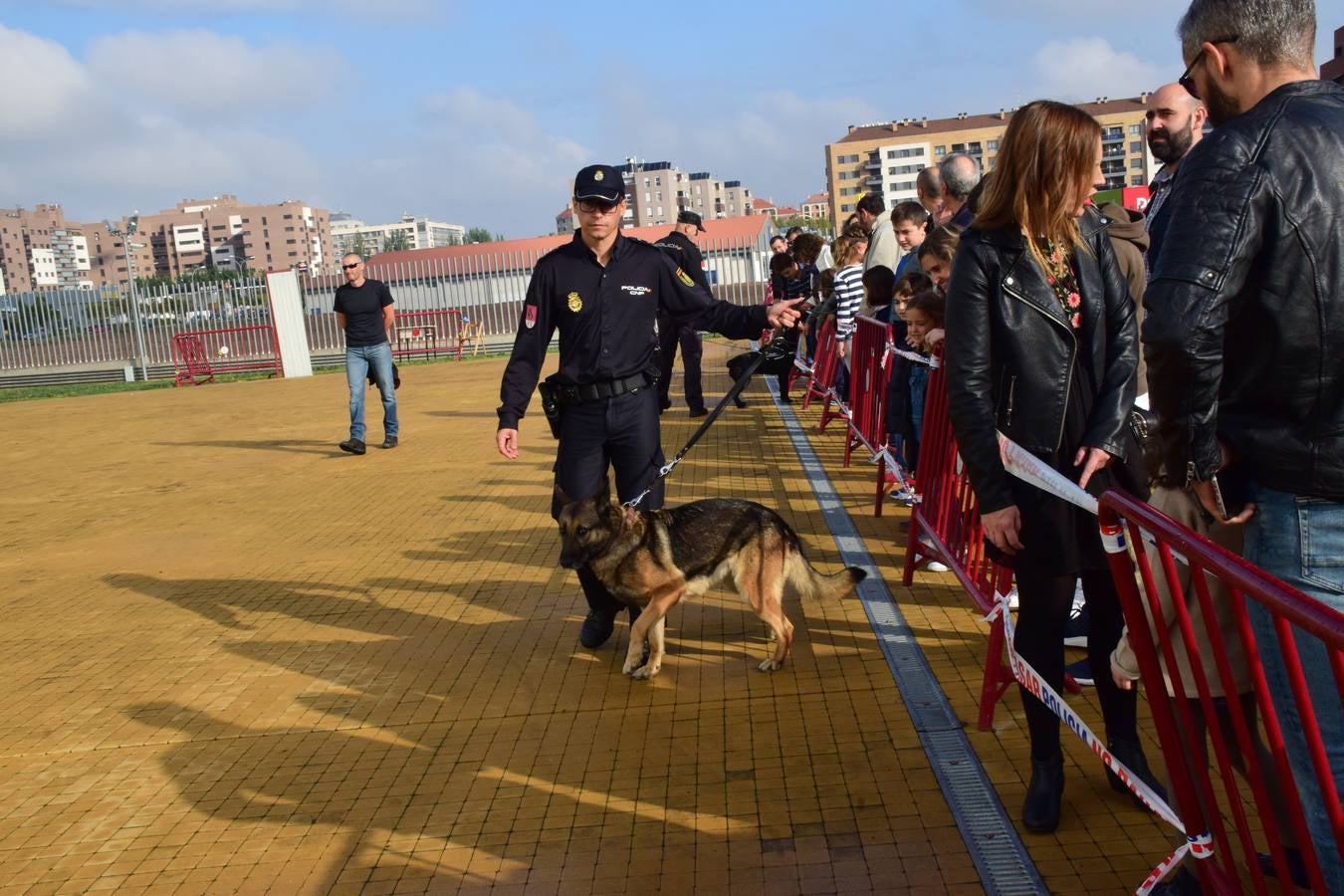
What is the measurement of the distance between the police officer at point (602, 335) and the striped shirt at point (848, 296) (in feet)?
14.1

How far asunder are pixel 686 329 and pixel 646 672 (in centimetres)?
770

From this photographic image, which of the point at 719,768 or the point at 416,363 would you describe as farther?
the point at 416,363

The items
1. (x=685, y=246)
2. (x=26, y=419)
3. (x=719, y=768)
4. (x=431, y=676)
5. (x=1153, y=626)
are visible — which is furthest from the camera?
(x=26, y=419)

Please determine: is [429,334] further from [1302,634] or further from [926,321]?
[1302,634]

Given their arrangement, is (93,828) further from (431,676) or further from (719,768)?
(719,768)

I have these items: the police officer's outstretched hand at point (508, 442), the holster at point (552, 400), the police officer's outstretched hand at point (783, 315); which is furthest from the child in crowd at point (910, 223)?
the police officer's outstretched hand at point (508, 442)

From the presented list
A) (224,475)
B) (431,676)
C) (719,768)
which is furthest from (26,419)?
(719,768)

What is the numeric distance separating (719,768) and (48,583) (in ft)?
18.9

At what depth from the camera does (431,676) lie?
5.34 m

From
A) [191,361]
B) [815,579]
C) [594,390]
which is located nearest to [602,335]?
[594,390]

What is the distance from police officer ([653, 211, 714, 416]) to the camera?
10.2m

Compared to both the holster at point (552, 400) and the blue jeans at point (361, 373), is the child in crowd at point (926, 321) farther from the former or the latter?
the blue jeans at point (361, 373)

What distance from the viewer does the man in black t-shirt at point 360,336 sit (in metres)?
12.7

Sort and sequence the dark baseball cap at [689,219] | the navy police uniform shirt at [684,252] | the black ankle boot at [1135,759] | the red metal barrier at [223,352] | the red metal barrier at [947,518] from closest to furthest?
1. the black ankle boot at [1135,759]
2. the red metal barrier at [947,518]
3. the navy police uniform shirt at [684,252]
4. the dark baseball cap at [689,219]
5. the red metal barrier at [223,352]
